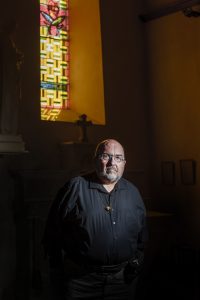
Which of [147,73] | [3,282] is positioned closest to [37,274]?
[3,282]

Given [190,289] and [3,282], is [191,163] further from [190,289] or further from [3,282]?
[3,282]

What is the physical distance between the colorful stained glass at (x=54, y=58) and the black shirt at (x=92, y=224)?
291 centimetres

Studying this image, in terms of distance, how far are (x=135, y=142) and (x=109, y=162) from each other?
3.36 meters

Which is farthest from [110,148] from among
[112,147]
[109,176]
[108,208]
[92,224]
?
[92,224]

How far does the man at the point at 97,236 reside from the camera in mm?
2594

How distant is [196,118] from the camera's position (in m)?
5.54

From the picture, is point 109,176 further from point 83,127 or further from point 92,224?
point 83,127

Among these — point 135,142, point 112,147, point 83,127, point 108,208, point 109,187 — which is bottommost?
point 108,208

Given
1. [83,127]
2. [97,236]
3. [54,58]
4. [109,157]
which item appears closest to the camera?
[97,236]

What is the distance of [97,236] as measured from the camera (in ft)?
8.48

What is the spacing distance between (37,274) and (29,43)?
9.14ft

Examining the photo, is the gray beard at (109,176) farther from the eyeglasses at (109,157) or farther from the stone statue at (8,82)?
the stone statue at (8,82)

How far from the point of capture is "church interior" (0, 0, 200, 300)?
4.38 meters

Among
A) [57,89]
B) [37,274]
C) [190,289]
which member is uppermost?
[57,89]
